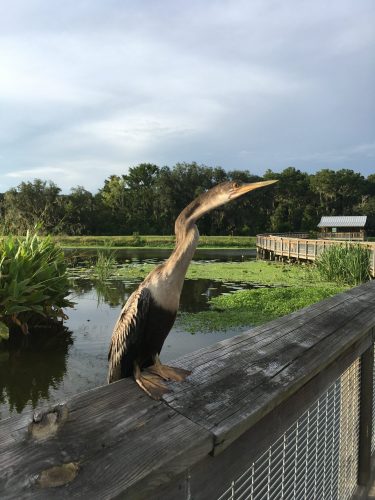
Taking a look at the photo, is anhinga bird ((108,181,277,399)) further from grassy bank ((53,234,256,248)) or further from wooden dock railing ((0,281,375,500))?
grassy bank ((53,234,256,248))

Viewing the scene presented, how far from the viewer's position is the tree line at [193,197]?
4675 cm

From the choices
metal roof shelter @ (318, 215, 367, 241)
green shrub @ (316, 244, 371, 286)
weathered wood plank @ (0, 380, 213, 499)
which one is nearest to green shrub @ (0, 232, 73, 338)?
weathered wood plank @ (0, 380, 213, 499)

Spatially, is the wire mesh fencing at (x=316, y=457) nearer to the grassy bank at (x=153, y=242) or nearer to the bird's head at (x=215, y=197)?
the bird's head at (x=215, y=197)

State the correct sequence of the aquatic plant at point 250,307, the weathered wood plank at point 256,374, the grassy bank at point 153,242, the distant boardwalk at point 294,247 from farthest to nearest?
the grassy bank at point 153,242 < the distant boardwalk at point 294,247 < the aquatic plant at point 250,307 < the weathered wood plank at point 256,374

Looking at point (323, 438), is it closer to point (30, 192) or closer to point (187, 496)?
point (187, 496)

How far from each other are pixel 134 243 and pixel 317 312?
114ft

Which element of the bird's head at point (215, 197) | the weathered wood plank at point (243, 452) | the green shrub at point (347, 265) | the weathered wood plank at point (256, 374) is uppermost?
the bird's head at point (215, 197)

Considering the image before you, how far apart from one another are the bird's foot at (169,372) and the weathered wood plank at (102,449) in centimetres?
18

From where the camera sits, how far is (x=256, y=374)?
3.82ft

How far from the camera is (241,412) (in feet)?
3.05

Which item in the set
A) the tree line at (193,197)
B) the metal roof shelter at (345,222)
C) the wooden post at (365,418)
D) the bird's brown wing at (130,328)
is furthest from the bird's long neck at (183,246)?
the metal roof shelter at (345,222)

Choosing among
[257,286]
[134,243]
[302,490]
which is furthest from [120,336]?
[134,243]

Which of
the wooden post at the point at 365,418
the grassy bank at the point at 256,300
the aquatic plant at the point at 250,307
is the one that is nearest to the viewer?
the wooden post at the point at 365,418

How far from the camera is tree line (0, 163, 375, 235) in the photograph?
46750mm
